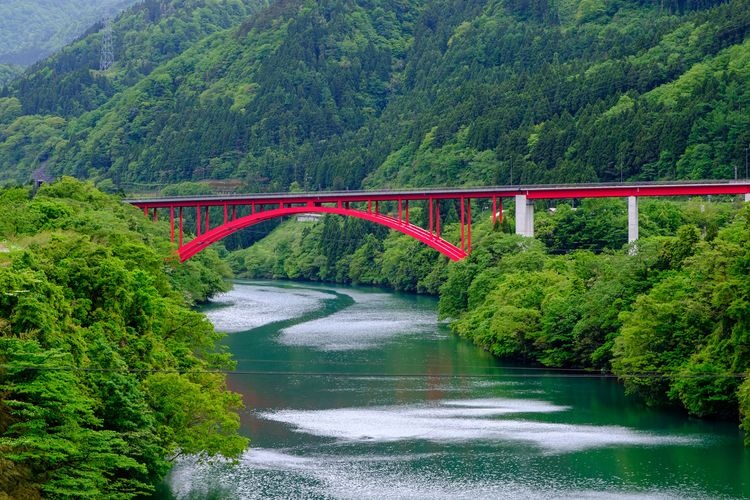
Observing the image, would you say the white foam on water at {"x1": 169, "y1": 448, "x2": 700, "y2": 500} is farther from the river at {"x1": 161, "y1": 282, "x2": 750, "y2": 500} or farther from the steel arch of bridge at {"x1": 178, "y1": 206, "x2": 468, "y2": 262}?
the steel arch of bridge at {"x1": 178, "y1": 206, "x2": 468, "y2": 262}

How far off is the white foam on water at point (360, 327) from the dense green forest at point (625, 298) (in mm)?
2341

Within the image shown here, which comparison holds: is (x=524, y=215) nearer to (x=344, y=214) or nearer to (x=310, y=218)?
(x=344, y=214)

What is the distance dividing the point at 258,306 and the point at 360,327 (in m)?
15.7

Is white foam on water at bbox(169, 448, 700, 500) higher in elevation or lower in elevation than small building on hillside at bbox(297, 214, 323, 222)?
lower

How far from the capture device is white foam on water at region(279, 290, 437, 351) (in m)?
59.9

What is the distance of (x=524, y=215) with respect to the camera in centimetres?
7281

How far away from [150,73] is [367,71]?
3248 centimetres

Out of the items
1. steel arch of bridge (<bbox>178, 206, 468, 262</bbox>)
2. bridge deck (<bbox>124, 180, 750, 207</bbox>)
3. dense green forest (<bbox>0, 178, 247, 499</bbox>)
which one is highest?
bridge deck (<bbox>124, 180, 750, 207</bbox>)

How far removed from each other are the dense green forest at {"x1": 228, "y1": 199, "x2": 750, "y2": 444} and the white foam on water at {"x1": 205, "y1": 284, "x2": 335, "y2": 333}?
8594mm

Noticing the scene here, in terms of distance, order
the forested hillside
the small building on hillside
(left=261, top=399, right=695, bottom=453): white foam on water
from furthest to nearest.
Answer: the small building on hillside → the forested hillside → (left=261, top=399, right=695, bottom=453): white foam on water

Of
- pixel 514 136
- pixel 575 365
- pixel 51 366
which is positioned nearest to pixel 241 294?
pixel 514 136

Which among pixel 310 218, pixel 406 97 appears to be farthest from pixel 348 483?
pixel 406 97

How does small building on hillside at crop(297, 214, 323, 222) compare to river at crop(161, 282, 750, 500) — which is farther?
small building on hillside at crop(297, 214, 323, 222)

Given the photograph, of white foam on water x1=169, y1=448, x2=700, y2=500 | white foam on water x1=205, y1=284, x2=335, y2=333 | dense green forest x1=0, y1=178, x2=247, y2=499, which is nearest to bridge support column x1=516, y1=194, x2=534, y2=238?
white foam on water x1=205, y1=284, x2=335, y2=333
